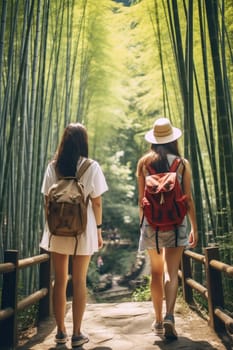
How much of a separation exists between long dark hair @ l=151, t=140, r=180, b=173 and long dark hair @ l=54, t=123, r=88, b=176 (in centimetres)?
41

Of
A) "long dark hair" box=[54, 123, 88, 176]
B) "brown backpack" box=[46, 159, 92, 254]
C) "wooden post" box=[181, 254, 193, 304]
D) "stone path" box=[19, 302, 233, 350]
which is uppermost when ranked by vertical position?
"long dark hair" box=[54, 123, 88, 176]

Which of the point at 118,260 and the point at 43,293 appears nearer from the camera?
the point at 43,293

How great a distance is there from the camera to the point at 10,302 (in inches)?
88.0

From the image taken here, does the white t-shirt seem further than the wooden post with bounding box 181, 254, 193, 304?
No

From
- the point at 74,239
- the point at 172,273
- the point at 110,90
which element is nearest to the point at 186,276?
the point at 172,273

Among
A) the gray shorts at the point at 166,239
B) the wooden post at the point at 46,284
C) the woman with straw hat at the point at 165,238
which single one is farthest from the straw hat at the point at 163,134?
the wooden post at the point at 46,284

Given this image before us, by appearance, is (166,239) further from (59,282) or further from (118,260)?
(118,260)

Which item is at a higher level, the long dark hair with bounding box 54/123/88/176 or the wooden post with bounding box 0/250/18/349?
the long dark hair with bounding box 54/123/88/176

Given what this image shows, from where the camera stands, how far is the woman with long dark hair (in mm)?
2068

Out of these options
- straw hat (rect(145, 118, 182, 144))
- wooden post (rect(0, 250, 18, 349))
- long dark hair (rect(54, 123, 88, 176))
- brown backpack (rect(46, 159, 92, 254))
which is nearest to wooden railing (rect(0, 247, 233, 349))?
wooden post (rect(0, 250, 18, 349))

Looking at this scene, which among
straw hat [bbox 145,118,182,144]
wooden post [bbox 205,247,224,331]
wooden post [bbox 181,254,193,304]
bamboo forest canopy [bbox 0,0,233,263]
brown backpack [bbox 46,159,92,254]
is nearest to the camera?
brown backpack [bbox 46,159,92,254]

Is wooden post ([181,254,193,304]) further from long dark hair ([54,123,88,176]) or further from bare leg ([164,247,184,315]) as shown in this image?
long dark hair ([54,123,88,176])

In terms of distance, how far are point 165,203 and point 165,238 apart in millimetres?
189

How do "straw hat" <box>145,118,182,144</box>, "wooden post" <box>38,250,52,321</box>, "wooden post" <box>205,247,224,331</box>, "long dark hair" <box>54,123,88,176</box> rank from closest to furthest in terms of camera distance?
"long dark hair" <box>54,123,88,176</box> → "straw hat" <box>145,118,182,144</box> → "wooden post" <box>205,247,224,331</box> → "wooden post" <box>38,250,52,321</box>
